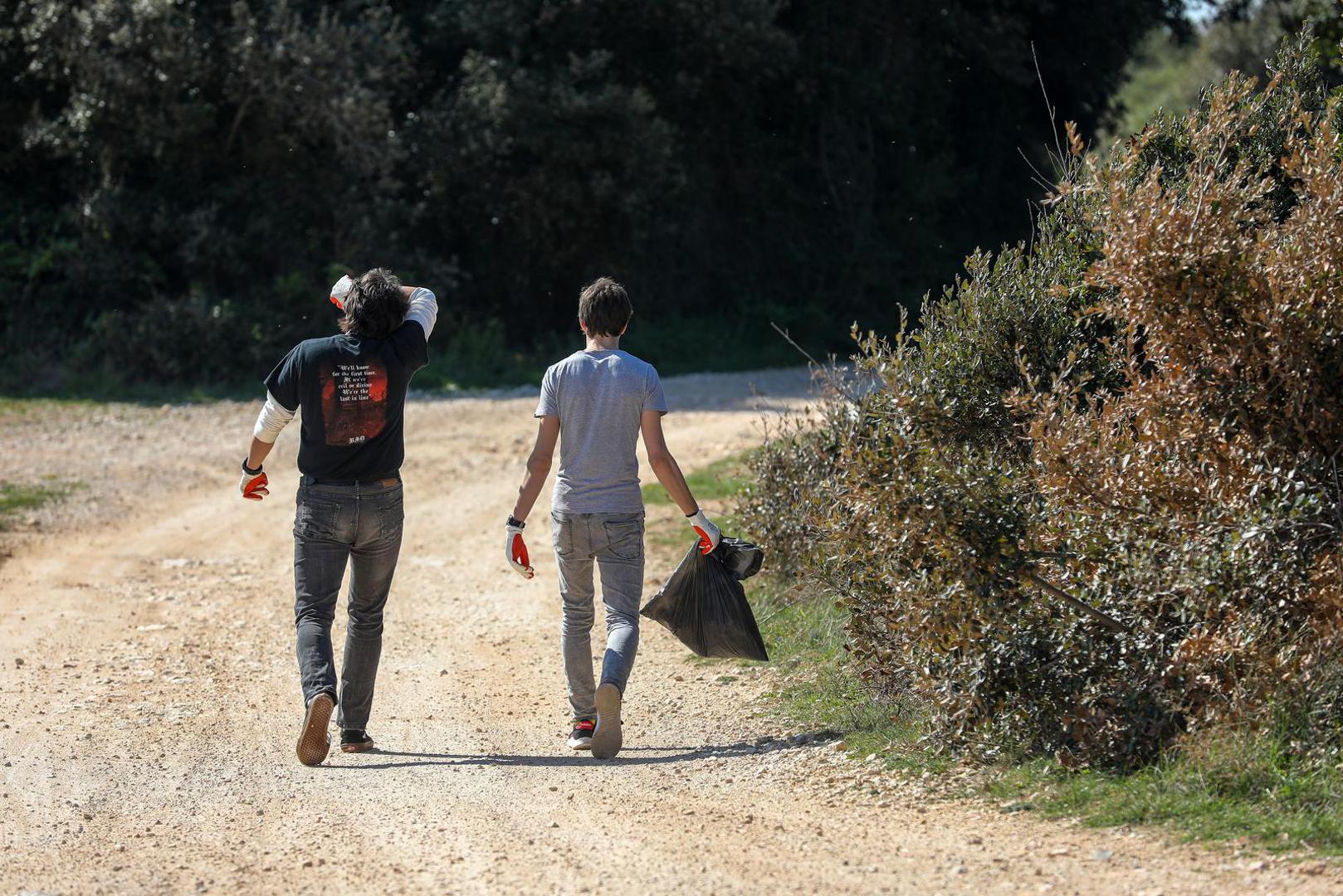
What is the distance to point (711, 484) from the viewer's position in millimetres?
11055

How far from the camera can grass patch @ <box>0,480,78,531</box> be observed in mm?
10852

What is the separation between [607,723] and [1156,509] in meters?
2.14

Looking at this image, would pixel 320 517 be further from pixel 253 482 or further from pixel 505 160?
pixel 505 160

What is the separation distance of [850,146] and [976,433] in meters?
18.9

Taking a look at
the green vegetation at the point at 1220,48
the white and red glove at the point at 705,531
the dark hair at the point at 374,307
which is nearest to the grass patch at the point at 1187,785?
the white and red glove at the point at 705,531

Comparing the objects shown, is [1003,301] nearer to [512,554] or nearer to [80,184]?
[512,554]

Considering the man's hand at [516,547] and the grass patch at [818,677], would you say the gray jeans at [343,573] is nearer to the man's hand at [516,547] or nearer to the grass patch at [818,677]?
the man's hand at [516,547]

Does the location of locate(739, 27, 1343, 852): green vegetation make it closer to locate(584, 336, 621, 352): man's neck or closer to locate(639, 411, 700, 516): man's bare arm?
locate(639, 411, 700, 516): man's bare arm

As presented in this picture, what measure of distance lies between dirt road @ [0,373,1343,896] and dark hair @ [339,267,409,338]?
1.68 metres

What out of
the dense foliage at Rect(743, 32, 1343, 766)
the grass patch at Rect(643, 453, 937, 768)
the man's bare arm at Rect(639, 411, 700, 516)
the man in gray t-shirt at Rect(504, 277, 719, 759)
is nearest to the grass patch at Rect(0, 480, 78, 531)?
the grass patch at Rect(643, 453, 937, 768)

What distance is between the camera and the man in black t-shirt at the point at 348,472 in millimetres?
5293

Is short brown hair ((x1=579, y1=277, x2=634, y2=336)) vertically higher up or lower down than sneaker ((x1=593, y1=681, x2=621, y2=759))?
higher up

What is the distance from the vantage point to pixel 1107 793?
4445 mm

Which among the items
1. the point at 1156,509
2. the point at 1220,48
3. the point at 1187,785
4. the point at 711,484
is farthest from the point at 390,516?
the point at 1220,48
